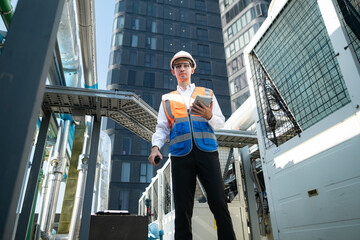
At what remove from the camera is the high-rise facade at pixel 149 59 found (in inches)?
913

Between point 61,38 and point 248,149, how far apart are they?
4381mm

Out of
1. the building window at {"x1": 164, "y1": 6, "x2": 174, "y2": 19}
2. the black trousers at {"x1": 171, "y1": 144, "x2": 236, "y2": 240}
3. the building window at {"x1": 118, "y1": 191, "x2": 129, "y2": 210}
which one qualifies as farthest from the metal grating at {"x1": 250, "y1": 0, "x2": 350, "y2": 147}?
the building window at {"x1": 164, "y1": 6, "x2": 174, "y2": 19}

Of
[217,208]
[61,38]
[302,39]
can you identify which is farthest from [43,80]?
[61,38]

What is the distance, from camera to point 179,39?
30750 mm

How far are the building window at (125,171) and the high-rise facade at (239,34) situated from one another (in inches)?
483

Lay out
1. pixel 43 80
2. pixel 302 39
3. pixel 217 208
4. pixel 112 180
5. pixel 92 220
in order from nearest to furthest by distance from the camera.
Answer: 1. pixel 43 80
2. pixel 217 208
3. pixel 302 39
4. pixel 92 220
5. pixel 112 180

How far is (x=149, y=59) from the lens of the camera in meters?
28.5

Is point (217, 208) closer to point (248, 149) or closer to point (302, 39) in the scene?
point (302, 39)

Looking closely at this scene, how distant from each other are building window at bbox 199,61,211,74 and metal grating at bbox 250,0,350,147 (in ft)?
86.9

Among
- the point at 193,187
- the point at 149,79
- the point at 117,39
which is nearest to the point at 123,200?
the point at 149,79

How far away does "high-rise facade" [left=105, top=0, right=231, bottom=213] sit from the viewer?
23.2 m

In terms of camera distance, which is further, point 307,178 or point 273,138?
point 273,138

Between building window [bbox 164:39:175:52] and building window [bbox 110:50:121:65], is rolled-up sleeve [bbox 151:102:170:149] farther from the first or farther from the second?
building window [bbox 164:39:175:52]

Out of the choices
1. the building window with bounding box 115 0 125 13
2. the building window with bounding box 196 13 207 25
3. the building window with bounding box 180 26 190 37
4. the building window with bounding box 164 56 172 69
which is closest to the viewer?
the building window with bounding box 164 56 172 69
